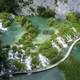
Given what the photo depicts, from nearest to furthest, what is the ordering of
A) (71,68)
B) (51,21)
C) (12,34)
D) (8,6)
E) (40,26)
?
(71,68) < (12,34) < (40,26) < (51,21) < (8,6)

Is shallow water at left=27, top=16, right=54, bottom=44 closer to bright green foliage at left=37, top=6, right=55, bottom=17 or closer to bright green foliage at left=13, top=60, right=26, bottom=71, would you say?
bright green foliage at left=37, top=6, right=55, bottom=17

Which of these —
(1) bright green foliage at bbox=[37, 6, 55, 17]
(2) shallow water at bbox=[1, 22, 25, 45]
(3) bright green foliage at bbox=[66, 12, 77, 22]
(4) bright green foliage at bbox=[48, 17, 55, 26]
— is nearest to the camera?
(2) shallow water at bbox=[1, 22, 25, 45]

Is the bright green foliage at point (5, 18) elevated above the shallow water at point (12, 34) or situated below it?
above

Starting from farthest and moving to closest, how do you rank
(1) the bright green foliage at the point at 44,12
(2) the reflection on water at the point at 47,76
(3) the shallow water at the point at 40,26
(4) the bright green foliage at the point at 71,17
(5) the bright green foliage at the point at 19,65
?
(1) the bright green foliage at the point at 44,12 → (4) the bright green foliage at the point at 71,17 → (3) the shallow water at the point at 40,26 → (5) the bright green foliage at the point at 19,65 → (2) the reflection on water at the point at 47,76

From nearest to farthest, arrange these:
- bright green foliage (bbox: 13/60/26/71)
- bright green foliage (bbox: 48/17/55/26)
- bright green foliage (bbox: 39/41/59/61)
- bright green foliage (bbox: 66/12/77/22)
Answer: bright green foliage (bbox: 13/60/26/71), bright green foliage (bbox: 39/41/59/61), bright green foliage (bbox: 48/17/55/26), bright green foliage (bbox: 66/12/77/22)

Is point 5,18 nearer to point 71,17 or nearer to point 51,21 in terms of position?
point 51,21

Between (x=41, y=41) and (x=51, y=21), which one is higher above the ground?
(x=51, y=21)

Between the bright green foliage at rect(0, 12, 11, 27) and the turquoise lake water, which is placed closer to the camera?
the turquoise lake water

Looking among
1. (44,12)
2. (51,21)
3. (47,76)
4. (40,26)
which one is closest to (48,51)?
(47,76)

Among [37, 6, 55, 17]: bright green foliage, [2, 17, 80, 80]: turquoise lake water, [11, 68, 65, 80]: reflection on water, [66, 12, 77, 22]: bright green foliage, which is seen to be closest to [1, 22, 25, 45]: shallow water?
[2, 17, 80, 80]: turquoise lake water

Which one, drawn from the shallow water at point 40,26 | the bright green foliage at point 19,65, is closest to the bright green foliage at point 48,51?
the shallow water at point 40,26

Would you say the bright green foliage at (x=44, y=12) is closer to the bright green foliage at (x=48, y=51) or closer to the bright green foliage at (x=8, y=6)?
the bright green foliage at (x=8, y=6)
